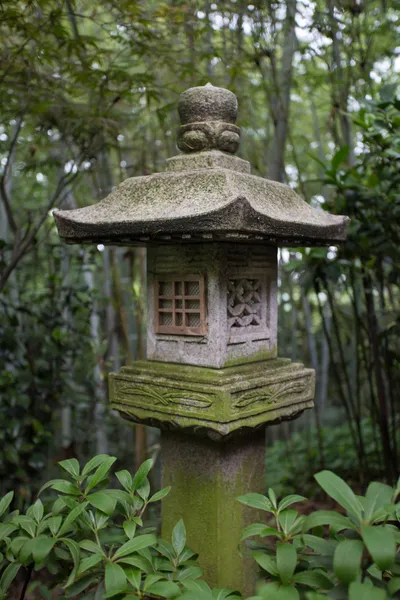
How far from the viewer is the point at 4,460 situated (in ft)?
10.8

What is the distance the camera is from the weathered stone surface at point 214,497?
2215mm

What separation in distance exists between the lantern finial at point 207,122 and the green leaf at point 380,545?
1.65 metres

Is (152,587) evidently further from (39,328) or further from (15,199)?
(15,199)

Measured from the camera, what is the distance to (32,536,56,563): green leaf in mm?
1340

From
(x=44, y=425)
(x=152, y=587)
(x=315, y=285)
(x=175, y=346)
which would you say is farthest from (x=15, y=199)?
(x=152, y=587)

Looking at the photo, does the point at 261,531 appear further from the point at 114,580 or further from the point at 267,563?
the point at 114,580

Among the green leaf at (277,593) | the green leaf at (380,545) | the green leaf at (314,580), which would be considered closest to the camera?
the green leaf at (380,545)

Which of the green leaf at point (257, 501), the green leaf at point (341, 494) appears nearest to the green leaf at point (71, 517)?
the green leaf at point (257, 501)

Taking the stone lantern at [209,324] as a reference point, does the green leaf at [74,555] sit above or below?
below

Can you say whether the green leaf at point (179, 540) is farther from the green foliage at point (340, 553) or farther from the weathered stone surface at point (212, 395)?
the weathered stone surface at point (212, 395)

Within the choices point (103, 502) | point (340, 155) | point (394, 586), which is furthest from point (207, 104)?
point (394, 586)

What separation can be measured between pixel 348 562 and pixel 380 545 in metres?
0.09

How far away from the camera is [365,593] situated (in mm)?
1035

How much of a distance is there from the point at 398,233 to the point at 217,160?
1.71 metres
